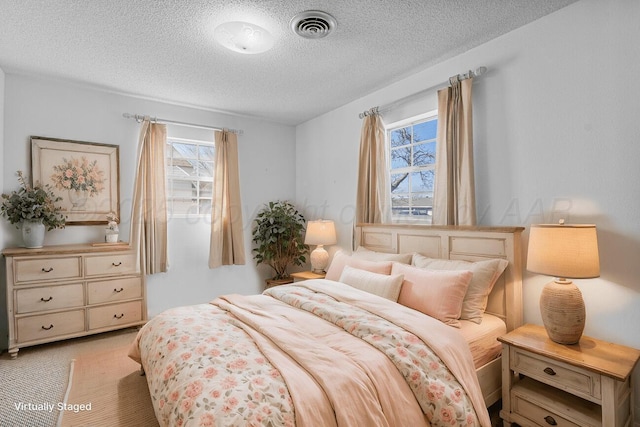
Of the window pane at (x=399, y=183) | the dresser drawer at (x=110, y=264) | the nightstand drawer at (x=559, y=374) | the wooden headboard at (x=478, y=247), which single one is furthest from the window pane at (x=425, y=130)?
the dresser drawer at (x=110, y=264)

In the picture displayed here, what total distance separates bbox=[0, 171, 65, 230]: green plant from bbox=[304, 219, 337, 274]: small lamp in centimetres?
256

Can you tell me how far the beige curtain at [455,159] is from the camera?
259cm

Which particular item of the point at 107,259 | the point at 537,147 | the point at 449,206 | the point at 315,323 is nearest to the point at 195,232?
the point at 107,259

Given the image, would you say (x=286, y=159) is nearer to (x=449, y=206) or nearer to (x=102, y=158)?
(x=102, y=158)

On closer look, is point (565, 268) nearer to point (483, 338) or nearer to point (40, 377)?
point (483, 338)

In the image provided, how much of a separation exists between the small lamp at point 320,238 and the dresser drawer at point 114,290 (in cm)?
193

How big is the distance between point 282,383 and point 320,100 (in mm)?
3296

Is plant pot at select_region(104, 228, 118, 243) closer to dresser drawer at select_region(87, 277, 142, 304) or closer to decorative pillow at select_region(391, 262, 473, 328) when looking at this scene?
dresser drawer at select_region(87, 277, 142, 304)

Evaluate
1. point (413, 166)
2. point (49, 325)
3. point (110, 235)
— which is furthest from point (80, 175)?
point (413, 166)

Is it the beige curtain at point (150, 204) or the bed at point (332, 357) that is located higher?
the beige curtain at point (150, 204)

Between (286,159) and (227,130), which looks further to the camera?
(286,159)

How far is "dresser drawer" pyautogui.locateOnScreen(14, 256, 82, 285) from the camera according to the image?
2.86 metres

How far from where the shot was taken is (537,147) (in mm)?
2299

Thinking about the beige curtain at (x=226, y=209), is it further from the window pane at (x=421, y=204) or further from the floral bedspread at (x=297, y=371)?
the window pane at (x=421, y=204)
